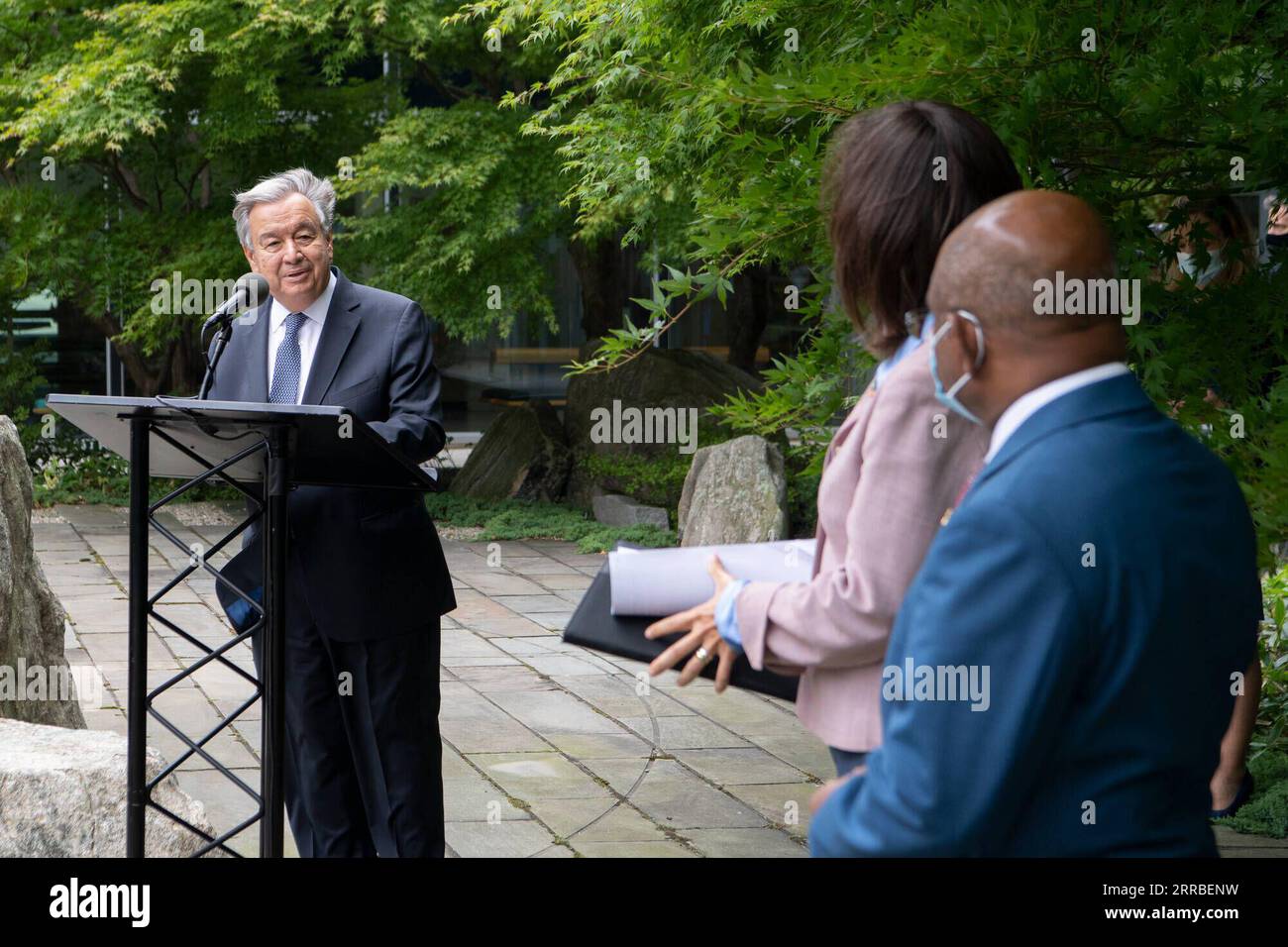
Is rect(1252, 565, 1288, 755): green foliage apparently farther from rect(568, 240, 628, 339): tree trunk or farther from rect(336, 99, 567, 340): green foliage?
rect(568, 240, 628, 339): tree trunk

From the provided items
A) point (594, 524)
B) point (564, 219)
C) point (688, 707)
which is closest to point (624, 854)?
point (688, 707)

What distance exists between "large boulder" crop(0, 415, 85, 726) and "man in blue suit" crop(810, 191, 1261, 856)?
4.03m

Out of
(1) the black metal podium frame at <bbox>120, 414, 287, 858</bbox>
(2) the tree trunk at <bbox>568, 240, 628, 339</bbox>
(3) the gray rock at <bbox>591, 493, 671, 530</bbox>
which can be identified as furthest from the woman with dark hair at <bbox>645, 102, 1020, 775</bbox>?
(2) the tree trunk at <bbox>568, 240, 628, 339</bbox>

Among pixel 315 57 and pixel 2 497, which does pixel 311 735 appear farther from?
pixel 315 57

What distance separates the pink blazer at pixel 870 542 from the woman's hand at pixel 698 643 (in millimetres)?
48

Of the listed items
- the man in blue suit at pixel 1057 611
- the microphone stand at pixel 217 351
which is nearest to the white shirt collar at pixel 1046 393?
the man in blue suit at pixel 1057 611

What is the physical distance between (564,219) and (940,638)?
10.4 metres

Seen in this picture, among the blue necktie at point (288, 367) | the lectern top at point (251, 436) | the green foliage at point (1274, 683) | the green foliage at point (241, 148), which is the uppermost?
the green foliage at point (241, 148)

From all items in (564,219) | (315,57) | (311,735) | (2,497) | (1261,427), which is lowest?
(311,735)

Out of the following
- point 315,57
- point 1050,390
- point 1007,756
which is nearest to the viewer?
point 1007,756

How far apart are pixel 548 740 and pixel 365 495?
8.33ft

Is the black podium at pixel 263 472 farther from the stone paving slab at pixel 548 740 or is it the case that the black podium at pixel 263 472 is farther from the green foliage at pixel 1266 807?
the green foliage at pixel 1266 807

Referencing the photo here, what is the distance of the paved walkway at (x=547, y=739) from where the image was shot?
4.82 m

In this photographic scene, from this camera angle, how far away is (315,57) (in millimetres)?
12961
